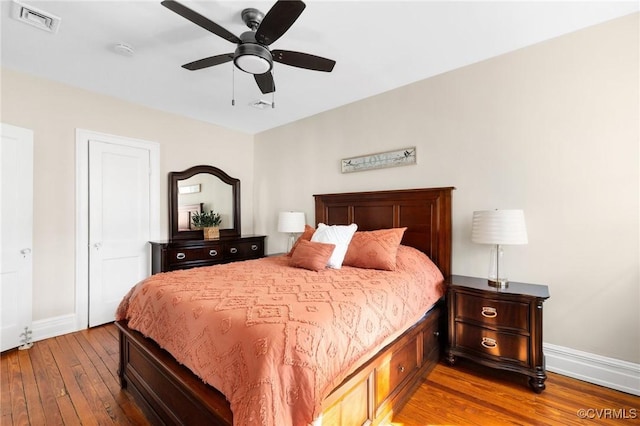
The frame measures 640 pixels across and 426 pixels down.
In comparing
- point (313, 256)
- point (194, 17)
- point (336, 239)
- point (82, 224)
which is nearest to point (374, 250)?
point (336, 239)

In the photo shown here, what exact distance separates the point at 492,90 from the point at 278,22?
2.04m

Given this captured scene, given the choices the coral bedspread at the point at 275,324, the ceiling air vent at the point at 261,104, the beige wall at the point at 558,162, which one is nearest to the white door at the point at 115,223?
the ceiling air vent at the point at 261,104

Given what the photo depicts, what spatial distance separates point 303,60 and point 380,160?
1586 mm

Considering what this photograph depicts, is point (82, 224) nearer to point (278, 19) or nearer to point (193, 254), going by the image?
point (193, 254)

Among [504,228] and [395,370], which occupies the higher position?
[504,228]

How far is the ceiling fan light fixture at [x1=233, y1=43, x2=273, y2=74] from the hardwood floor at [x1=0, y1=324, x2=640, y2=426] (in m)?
2.39

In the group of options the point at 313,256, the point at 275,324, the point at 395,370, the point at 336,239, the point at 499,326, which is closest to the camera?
the point at 275,324

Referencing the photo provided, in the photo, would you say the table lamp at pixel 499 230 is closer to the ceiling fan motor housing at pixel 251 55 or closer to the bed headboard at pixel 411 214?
the bed headboard at pixel 411 214

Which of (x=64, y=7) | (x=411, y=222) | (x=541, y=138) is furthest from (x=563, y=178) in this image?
(x=64, y=7)

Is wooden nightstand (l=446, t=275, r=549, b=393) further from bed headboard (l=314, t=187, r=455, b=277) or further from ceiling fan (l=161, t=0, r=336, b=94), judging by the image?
ceiling fan (l=161, t=0, r=336, b=94)

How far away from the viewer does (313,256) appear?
2592 millimetres

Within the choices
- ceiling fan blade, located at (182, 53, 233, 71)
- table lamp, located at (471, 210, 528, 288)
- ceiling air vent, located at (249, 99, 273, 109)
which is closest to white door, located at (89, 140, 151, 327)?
ceiling air vent, located at (249, 99, 273, 109)

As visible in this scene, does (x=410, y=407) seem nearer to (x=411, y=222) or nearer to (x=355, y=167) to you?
(x=411, y=222)

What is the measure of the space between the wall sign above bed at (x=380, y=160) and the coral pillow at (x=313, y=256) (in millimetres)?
1257
